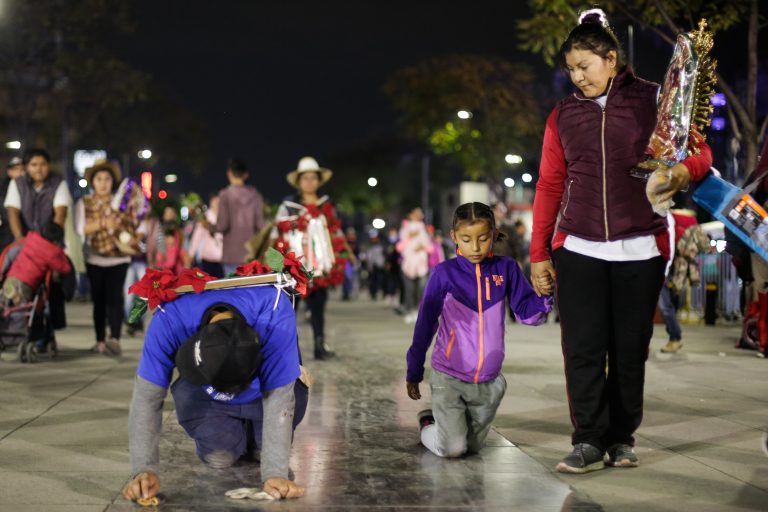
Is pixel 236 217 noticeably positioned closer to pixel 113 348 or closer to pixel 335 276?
pixel 335 276

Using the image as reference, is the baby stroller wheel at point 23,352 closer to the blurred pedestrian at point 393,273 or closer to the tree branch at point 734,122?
the tree branch at point 734,122

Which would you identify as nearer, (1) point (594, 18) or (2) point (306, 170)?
(1) point (594, 18)

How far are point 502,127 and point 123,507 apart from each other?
3985cm

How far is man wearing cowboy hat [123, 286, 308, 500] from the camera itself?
184 inches

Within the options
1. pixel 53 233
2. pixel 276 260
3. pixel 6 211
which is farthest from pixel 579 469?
pixel 6 211

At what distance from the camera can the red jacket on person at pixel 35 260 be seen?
1117cm

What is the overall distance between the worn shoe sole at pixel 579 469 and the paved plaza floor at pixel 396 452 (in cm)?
5

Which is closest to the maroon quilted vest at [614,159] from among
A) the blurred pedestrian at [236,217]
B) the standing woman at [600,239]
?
the standing woman at [600,239]

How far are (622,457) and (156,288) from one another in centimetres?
259

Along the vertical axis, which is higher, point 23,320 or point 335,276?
point 335,276

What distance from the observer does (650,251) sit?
5.78 m

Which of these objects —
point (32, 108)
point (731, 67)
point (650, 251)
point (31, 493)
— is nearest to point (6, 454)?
point (31, 493)

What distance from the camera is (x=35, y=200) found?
11797mm

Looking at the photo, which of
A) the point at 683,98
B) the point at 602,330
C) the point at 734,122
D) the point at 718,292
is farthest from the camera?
the point at 718,292
